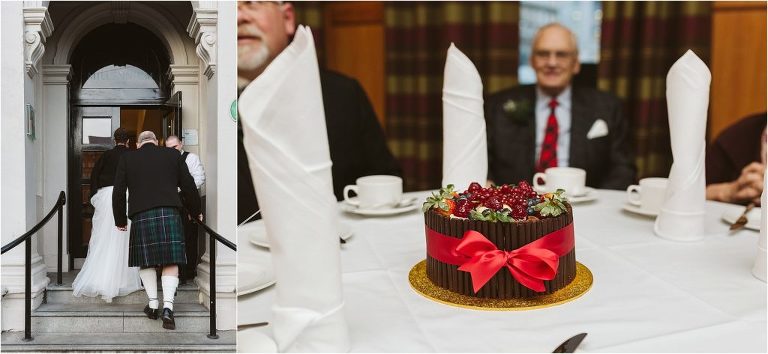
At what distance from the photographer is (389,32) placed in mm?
3930

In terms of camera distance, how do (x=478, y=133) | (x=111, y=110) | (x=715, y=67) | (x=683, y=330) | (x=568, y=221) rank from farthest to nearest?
1. (x=715, y=67)
2. (x=478, y=133)
3. (x=568, y=221)
4. (x=683, y=330)
5. (x=111, y=110)

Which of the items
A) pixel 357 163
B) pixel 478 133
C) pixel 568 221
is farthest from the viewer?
pixel 357 163

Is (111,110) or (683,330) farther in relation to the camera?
(683,330)

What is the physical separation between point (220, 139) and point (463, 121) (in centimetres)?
90

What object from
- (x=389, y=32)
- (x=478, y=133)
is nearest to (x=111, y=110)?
(x=478, y=133)

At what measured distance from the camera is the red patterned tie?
A: 3.34 m

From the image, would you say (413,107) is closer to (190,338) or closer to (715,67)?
(715,67)

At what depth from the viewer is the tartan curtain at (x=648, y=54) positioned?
3.63 meters

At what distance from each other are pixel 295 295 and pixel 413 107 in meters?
3.29

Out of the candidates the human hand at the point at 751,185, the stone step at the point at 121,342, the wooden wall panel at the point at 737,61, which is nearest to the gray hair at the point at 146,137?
the stone step at the point at 121,342

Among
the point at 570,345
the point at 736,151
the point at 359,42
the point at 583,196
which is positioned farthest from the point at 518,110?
the point at 570,345

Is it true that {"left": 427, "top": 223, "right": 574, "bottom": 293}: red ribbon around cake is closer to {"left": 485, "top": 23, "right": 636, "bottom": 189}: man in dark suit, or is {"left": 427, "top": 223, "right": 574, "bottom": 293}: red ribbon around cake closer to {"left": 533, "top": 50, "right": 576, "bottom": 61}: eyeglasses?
{"left": 485, "top": 23, "right": 636, "bottom": 189}: man in dark suit

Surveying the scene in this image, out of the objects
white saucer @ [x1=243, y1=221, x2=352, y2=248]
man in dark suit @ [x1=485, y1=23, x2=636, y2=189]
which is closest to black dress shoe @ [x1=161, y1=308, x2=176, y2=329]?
white saucer @ [x1=243, y1=221, x2=352, y2=248]

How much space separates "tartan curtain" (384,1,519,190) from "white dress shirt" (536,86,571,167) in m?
0.43
